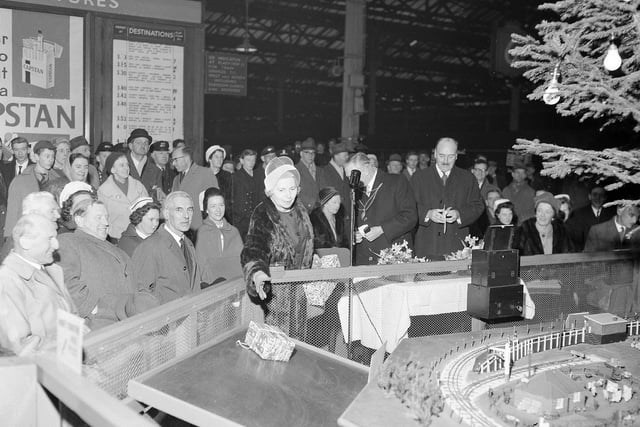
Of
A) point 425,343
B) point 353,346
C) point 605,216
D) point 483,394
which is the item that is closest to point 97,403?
point 483,394

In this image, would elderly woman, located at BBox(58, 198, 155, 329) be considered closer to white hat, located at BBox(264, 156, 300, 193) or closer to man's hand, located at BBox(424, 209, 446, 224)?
white hat, located at BBox(264, 156, 300, 193)

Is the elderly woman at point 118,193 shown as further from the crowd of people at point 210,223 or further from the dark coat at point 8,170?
the dark coat at point 8,170

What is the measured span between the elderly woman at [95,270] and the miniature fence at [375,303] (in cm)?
99

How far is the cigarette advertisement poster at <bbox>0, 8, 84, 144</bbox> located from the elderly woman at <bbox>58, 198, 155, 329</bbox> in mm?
5517

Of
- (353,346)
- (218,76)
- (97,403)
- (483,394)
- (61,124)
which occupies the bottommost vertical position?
(353,346)

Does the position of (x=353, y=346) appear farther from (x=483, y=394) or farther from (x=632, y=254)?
(x=632, y=254)

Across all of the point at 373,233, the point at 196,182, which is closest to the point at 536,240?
the point at 373,233

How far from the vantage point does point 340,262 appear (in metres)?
5.27

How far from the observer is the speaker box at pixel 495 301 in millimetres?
3350

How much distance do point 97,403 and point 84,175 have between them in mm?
5581

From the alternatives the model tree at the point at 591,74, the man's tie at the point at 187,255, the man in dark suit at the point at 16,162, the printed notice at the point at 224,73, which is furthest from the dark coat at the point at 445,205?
the printed notice at the point at 224,73

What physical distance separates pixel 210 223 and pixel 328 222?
3.34ft

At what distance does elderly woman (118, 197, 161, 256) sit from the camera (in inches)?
202

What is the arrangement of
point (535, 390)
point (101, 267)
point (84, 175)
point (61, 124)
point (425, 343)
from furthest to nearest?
point (61, 124) < point (84, 175) < point (101, 267) < point (425, 343) < point (535, 390)
